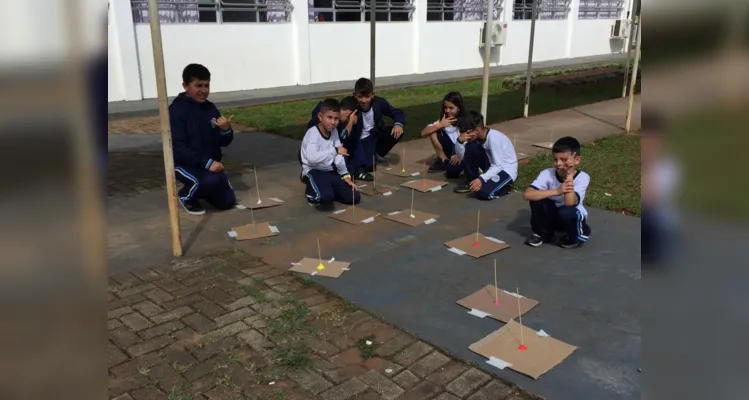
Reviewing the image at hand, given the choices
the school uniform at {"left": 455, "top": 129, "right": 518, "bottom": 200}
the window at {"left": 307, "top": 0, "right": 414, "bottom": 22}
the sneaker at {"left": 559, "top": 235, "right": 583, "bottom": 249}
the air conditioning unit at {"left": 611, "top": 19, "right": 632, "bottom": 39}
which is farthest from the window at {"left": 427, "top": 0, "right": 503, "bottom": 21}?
the sneaker at {"left": 559, "top": 235, "right": 583, "bottom": 249}

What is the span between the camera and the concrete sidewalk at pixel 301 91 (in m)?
11.4

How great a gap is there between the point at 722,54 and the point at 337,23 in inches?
620

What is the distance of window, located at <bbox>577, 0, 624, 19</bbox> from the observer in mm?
23688

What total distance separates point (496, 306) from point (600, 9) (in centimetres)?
2439

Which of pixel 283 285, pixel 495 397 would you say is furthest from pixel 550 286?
pixel 283 285

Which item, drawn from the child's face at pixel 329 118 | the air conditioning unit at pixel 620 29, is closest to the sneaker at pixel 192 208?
the child's face at pixel 329 118

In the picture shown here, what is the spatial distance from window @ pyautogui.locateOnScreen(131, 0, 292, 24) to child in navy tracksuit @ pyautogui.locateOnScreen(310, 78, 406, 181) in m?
7.30

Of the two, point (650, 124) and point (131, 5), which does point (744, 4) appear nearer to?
point (650, 124)

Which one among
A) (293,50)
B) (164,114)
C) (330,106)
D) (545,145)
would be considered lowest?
(545,145)

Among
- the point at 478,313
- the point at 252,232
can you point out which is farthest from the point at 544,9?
the point at 478,313

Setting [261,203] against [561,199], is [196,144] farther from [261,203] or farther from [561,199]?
[561,199]

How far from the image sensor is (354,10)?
15906mm

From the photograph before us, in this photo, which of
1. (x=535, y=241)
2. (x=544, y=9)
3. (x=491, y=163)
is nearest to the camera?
(x=535, y=241)

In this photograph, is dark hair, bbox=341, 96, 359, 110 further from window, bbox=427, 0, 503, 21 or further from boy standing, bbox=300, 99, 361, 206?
window, bbox=427, 0, 503, 21
